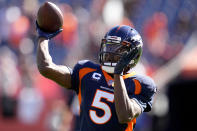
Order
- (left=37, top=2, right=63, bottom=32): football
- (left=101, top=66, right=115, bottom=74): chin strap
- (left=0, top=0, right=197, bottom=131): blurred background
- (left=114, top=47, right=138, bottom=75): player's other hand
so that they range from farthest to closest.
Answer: (left=0, top=0, right=197, bottom=131): blurred background < (left=37, top=2, right=63, bottom=32): football < (left=101, top=66, right=115, bottom=74): chin strap < (left=114, top=47, right=138, bottom=75): player's other hand

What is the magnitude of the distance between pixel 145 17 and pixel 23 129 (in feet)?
13.9

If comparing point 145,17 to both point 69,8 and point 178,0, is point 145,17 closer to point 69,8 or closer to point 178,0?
point 178,0

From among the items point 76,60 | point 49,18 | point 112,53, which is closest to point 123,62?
point 112,53

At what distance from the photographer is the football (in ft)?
10.6

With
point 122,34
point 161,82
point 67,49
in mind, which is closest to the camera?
point 122,34

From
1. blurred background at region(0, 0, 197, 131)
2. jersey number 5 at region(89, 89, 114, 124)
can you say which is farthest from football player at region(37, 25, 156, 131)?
blurred background at region(0, 0, 197, 131)

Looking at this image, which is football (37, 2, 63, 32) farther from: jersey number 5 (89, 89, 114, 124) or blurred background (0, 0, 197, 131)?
blurred background (0, 0, 197, 131)

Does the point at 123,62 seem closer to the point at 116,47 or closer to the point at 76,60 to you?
the point at 116,47

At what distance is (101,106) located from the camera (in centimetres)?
310

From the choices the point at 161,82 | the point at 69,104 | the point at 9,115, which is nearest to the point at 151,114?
the point at 161,82

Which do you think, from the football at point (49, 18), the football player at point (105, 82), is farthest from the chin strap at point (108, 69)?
the football at point (49, 18)

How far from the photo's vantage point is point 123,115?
2.84 m

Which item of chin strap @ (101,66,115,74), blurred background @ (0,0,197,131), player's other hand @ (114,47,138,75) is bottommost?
blurred background @ (0,0,197,131)

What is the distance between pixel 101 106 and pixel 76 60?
4746 millimetres
